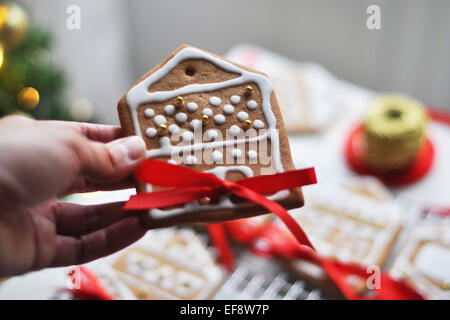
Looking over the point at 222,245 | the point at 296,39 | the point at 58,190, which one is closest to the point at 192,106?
the point at 58,190

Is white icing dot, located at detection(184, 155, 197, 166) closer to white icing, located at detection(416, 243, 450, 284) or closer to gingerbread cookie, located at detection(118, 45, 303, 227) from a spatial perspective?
gingerbread cookie, located at detection(118, 45, 303, 227)

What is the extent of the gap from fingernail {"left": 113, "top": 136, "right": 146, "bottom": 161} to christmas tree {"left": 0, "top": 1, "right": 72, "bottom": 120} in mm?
513

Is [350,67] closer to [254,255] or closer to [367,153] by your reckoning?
[367,153]

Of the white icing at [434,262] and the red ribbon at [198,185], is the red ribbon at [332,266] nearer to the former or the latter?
the white icing at [434,262]

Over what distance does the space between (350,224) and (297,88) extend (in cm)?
43

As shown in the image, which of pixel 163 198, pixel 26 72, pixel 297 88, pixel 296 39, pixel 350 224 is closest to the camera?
pixel 163 198

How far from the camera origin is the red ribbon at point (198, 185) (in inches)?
19.3

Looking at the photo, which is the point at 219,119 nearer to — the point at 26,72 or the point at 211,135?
the point at 211,135

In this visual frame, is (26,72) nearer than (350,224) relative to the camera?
No

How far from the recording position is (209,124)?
52 centimetres

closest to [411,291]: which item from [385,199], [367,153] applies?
[385,199]

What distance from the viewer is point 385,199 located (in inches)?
34.6

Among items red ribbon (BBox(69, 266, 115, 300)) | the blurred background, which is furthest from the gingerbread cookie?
the blurred background

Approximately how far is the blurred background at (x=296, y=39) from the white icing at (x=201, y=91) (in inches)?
22.3
